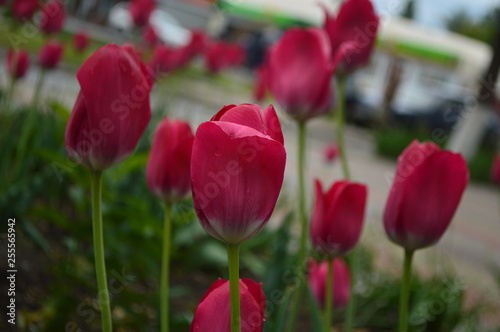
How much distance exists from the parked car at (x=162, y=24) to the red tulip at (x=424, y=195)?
9.56 feet

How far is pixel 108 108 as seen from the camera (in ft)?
2.45

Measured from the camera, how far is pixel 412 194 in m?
0.90

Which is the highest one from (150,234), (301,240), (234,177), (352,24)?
(352,24)

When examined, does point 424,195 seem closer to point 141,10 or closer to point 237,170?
point 237,170

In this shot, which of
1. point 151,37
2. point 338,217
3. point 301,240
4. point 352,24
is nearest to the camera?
point 338,217

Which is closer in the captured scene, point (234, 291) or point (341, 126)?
point (234, 291)

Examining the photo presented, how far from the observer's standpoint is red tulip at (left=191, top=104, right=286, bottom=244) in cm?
58

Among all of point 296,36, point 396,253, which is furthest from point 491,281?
point 296,36

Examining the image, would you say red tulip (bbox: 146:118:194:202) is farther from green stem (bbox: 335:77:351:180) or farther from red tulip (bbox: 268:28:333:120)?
green stem (bbox: 335:77:351:180)

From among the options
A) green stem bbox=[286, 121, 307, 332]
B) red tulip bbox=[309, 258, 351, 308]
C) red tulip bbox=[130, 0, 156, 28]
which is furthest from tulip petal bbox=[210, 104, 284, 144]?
red tulip bbox=[130, 0, 156, 28]

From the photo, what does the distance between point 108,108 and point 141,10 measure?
2.94 m

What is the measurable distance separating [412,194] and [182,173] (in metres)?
0.37

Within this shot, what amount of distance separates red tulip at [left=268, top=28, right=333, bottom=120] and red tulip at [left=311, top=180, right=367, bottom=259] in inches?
10.5

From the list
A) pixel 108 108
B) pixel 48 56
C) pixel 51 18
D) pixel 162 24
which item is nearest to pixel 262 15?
pixel 162 24
